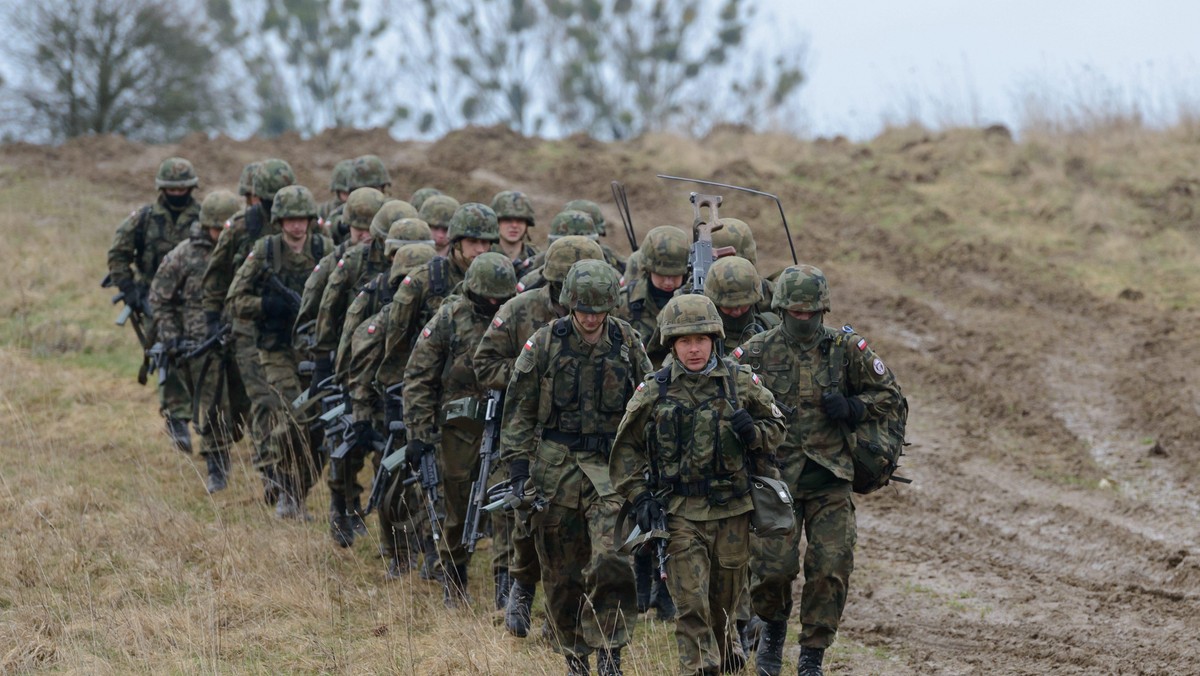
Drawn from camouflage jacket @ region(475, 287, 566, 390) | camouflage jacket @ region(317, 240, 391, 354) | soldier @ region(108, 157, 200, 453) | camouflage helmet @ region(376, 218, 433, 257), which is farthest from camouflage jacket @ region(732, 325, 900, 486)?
soldier @ region(108, 157, 200, 453)

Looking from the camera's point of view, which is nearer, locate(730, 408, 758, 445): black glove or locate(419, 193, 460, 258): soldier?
Result: locate(730, 408, 758, 445): black glove

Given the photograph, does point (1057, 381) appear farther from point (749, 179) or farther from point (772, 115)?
point (772, 115)

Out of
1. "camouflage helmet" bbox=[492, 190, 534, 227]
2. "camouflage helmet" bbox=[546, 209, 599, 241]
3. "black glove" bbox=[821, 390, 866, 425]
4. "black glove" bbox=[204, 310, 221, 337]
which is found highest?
"camouflage helmet" bbox=[492, 190, 534, 227]

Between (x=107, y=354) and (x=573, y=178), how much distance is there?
850 cm

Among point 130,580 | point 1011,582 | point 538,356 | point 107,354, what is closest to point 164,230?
point 107,354

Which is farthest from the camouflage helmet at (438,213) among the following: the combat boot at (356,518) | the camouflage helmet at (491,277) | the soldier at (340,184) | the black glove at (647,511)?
the black glove at (647,511)

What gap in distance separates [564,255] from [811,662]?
2599 mm

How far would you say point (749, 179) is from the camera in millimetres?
22188

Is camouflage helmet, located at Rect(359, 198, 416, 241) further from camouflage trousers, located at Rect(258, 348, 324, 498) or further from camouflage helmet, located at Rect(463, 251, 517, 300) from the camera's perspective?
camouflage helmet, located at Rect(463, 251, 517, 300)

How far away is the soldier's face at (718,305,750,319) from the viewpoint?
26.7ft

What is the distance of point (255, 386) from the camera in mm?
11469

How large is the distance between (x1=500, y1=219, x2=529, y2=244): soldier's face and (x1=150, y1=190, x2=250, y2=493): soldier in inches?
107

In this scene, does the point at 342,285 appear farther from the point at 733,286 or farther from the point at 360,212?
the point at 733,286

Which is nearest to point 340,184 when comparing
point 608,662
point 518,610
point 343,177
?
point 343,177
